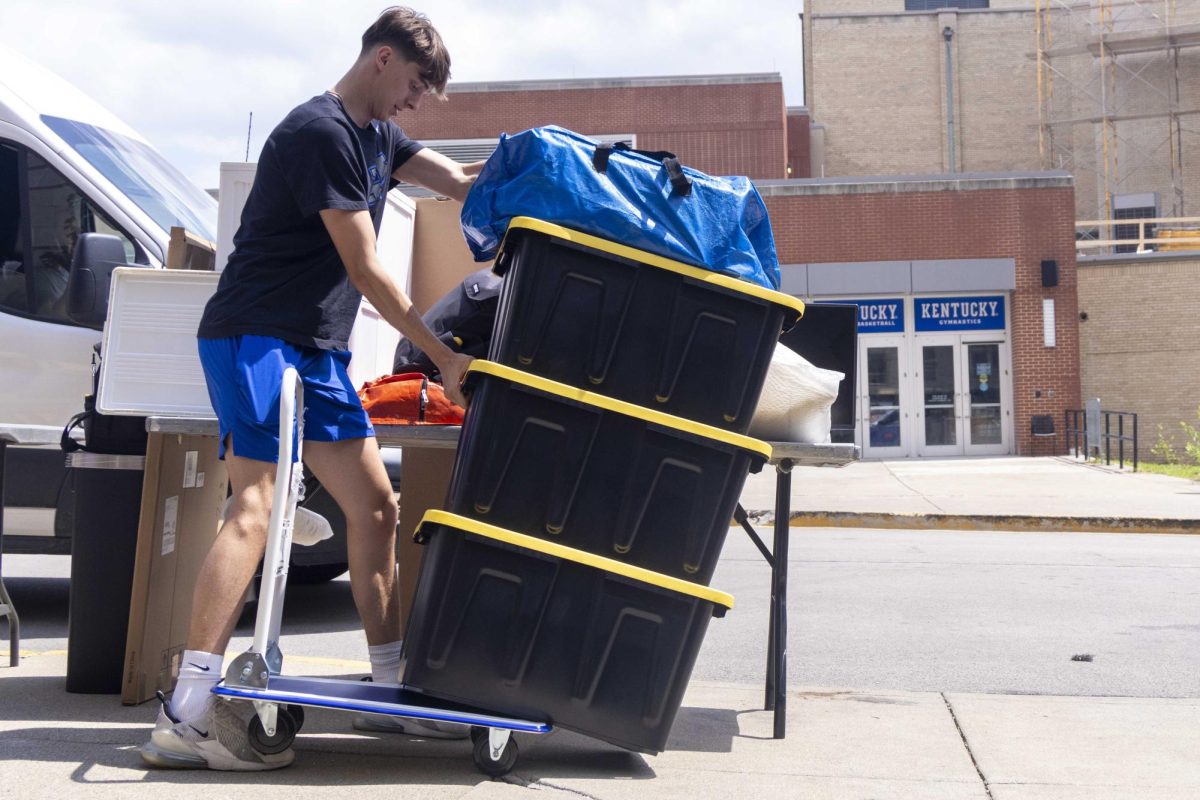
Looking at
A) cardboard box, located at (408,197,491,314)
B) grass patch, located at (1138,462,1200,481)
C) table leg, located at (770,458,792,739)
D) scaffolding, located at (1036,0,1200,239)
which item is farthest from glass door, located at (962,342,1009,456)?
table leg, located at (770,458,792,739)

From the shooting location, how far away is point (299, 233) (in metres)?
3.64

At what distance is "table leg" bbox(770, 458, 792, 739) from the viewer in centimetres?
407

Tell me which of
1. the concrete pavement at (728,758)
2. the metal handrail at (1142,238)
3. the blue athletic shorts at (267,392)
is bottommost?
the concrete pavement at (728,758)

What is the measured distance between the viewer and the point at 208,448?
4.72m

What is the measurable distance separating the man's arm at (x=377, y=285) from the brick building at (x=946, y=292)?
74.8 ft

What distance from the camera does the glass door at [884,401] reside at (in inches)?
1049

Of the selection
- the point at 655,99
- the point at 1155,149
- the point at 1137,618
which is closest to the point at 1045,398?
the point at 655,99

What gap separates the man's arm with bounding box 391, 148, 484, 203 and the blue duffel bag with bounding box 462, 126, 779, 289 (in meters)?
0.54

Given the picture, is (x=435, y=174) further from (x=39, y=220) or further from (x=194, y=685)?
(x=39, y=220)

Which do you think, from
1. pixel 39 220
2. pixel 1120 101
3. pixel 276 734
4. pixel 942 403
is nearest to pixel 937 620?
Result: pixel 276 734

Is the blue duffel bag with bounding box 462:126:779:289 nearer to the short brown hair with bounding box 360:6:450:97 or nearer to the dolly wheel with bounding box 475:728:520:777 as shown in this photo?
the short brown hair with bounding box 360:6:450:97

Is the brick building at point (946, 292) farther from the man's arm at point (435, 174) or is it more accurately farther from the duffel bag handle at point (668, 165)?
the duffel bag handle at point (668, 165)

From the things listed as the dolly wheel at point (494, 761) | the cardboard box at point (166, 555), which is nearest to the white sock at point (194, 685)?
the dolly wheel at point (494, 761)

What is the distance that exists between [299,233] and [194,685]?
1284 millimetres
